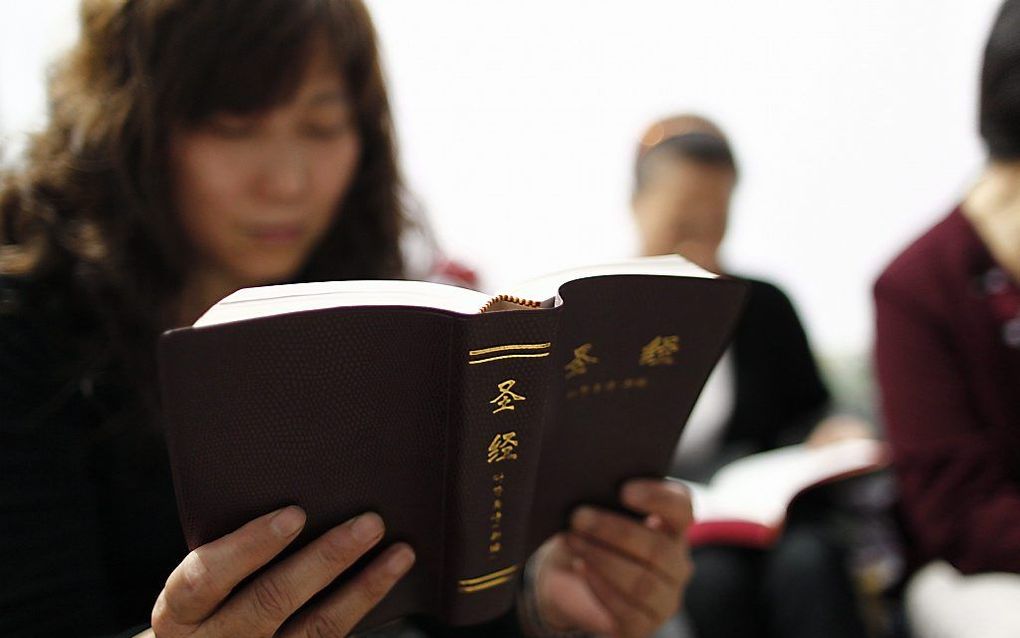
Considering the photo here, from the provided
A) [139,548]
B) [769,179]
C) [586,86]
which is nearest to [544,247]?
[586,86]

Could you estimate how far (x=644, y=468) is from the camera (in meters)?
0.66

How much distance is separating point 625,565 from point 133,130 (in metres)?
0.56

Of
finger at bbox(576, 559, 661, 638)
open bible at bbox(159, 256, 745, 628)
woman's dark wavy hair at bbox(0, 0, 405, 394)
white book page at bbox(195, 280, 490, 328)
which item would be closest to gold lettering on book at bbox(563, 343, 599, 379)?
open bible at bbox(159, 256, 745, 628)

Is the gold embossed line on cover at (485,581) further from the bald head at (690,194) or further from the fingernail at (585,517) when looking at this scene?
the bald head at (690,194)

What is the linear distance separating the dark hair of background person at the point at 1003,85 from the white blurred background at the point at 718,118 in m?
0.74

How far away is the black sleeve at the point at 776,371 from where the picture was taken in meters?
1.43

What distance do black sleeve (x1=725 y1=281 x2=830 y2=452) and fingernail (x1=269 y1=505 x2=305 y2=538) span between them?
1.10 metres

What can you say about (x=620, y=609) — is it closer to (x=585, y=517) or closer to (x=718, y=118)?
(x=585, y=517)

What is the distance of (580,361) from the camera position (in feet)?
1.80

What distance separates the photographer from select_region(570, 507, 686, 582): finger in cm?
66

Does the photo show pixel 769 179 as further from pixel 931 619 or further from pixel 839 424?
pixel 931 619

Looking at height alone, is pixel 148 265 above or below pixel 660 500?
above

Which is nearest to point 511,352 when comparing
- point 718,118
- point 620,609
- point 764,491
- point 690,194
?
point 620,609

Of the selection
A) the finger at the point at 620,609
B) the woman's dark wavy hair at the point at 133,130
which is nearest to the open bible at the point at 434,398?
the finger at the point at 620,609
